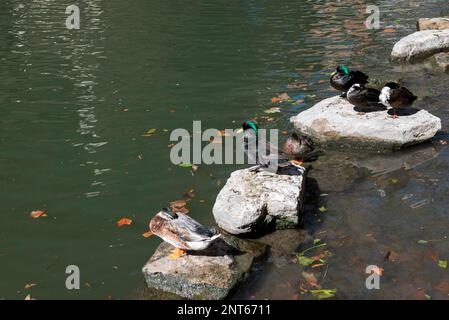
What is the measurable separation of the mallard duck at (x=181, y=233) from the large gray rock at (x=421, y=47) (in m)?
11.2

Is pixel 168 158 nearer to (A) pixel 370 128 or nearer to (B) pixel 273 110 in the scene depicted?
(B) pixel 273 110

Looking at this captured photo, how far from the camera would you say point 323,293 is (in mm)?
6480

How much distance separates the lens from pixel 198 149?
10.8 meters

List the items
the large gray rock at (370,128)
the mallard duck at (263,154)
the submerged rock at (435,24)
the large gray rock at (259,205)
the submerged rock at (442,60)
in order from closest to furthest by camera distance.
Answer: the large gray rock at (259,205) → the mallard duck at (263,154) → the large gray rock at (370,128) → the submerged rock at (442,60) → the submerged rock at (435,24)

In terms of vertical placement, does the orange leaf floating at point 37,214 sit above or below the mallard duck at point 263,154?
below

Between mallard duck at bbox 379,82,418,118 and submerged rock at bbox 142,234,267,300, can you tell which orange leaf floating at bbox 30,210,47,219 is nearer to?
submerged rock at bbox 142,234,267,300

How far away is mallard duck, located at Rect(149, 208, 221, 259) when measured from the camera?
678 cm

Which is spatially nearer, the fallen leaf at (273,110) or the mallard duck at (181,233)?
the mallard duck at (181,233)

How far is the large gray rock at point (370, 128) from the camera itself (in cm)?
1002

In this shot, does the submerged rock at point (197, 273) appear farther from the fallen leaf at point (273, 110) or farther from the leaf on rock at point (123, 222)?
the fallen leaf at point (273, 110)

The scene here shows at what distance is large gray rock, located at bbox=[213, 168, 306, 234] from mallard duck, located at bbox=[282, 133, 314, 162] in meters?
1.68

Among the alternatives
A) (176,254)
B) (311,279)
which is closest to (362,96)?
(311,279)

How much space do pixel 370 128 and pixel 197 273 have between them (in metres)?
5.08

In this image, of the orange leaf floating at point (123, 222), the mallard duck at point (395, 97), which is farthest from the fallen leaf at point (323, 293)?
the mallard duck at point (395, 97)
